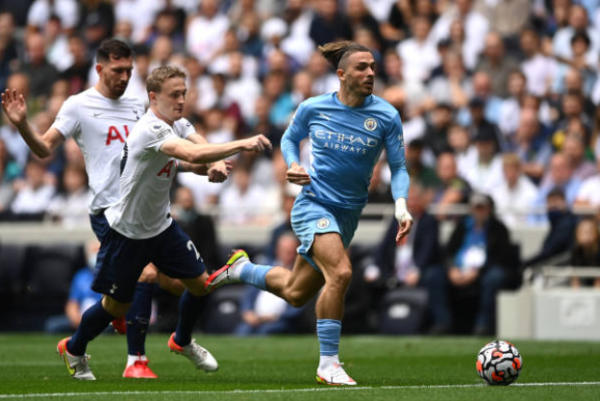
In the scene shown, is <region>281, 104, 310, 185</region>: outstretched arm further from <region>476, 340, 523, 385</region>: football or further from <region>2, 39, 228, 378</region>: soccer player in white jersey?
<region>476, 340, 523, 385</region>: football

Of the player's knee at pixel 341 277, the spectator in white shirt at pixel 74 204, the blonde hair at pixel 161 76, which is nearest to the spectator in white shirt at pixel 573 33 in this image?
the spectator in white shirt at pixel 74 204

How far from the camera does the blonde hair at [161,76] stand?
9797 millimetres

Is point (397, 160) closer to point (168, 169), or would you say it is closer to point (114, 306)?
point (168, 169)

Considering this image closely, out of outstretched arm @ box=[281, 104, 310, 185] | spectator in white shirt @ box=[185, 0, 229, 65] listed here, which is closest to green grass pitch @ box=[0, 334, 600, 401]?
outstretched arm @ box=[281, 104, 310, 185]

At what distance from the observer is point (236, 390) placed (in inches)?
350

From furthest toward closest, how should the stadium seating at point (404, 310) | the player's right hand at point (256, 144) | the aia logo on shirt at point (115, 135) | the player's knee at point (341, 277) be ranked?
1. the stadium seating at point (404, 310)
2. the aia logo on shirt at point (115, 135)
3. the player's knee at point (341, 277)
4. the player's right hand at point (256, 144)

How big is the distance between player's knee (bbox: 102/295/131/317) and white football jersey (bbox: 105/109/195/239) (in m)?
0.55

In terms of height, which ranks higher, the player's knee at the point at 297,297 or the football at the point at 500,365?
the player's knee at the point at 297,297

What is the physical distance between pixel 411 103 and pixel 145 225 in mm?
10416

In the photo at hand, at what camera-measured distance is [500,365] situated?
8.98 meters

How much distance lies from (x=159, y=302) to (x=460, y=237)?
14.7ft

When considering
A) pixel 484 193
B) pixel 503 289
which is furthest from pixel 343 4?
pixel 503 289

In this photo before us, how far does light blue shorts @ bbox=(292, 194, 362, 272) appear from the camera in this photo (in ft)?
31.6

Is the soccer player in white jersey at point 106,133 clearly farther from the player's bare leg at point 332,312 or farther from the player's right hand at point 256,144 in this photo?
the player's right hand at point 256,144
